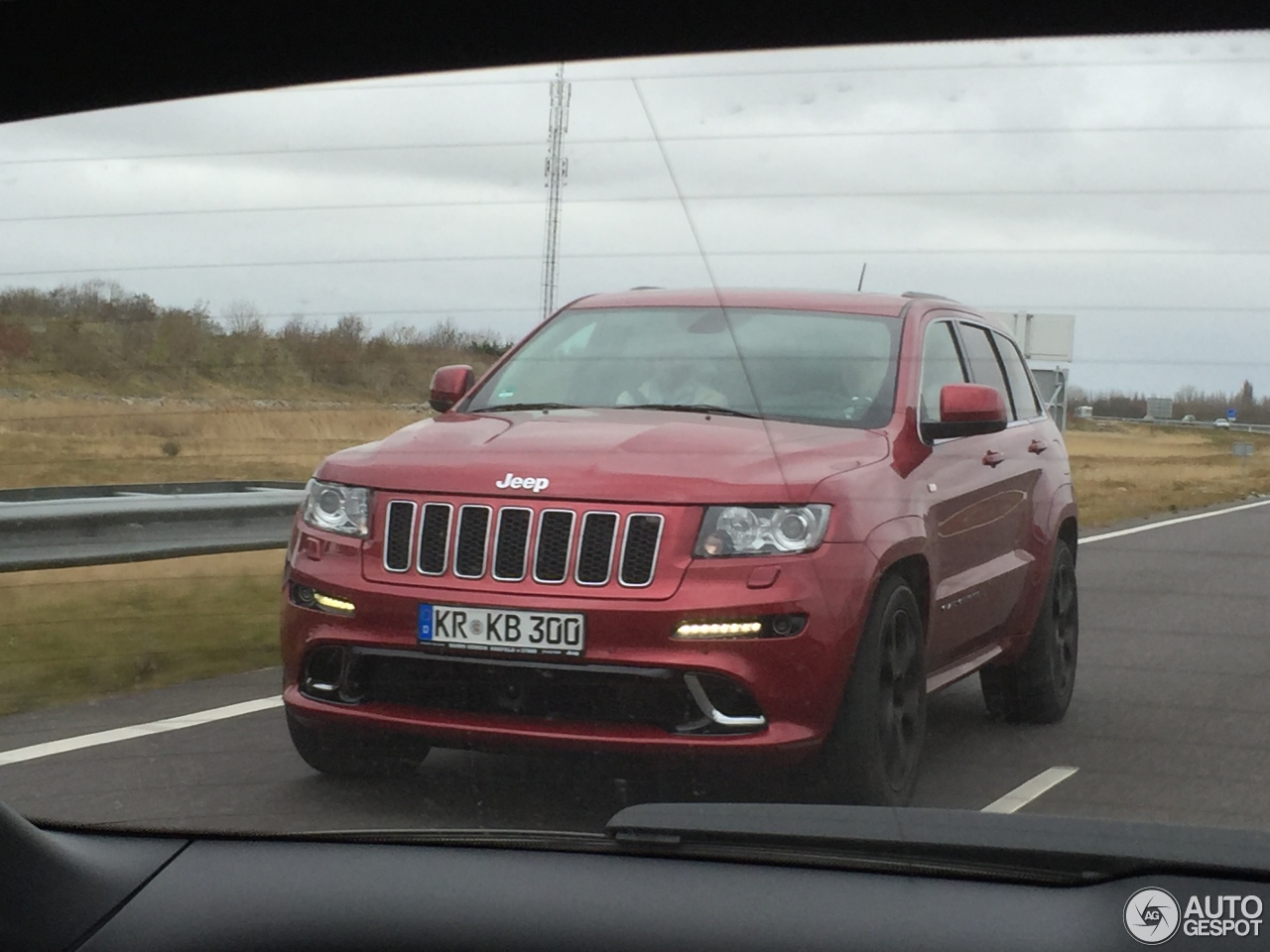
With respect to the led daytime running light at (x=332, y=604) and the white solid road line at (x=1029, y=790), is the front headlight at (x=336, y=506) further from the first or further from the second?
the white solid road line at (x=1029, y=790)

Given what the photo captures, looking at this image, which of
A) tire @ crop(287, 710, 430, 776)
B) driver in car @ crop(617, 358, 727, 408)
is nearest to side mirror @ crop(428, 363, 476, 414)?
driver in car @ crop(617, 358, 727, 408)

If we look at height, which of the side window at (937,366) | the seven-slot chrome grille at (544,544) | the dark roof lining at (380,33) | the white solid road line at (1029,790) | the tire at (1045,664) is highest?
the dark roof lining at (380,33)

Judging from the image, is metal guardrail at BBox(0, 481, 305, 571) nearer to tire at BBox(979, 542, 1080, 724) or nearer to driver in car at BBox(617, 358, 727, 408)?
driver in car at BBox(617, 358, 727, 408)

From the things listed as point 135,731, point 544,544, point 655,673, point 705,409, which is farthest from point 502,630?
point 135,731

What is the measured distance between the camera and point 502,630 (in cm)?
293

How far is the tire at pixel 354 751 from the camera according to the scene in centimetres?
303

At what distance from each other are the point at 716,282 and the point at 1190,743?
0.94m

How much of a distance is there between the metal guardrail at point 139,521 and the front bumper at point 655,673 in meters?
0.44

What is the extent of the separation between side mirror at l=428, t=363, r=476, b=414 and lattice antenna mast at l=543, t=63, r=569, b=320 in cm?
18

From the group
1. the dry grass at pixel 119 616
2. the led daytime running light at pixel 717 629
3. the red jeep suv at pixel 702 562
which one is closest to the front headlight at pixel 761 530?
the red jeep suv at pixel 702 562

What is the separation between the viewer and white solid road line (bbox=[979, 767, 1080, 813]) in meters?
2.59

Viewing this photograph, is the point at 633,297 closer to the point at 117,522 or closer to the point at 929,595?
the point at 929,595

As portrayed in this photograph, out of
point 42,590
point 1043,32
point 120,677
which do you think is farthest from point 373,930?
point 1043,32

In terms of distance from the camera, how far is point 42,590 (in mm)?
3270
